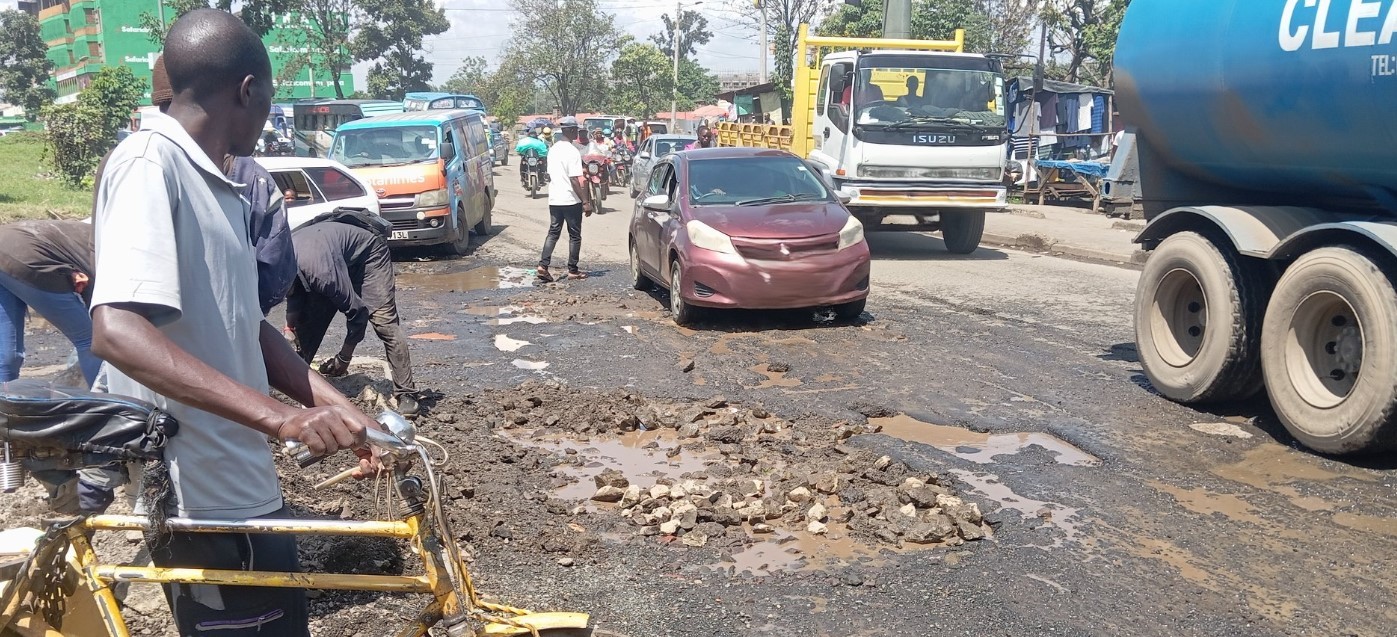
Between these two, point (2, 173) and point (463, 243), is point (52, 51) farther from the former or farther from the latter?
point (463, 243)

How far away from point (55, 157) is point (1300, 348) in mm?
26843

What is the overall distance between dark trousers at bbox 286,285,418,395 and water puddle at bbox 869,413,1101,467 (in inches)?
110

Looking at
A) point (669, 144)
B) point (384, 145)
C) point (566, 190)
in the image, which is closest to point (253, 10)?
point (669, 144)

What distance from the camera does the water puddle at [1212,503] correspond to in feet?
15.2

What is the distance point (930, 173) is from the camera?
13.7m

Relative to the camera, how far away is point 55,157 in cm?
2494

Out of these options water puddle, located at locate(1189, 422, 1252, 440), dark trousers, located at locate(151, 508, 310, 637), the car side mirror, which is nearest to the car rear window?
the car side mirror

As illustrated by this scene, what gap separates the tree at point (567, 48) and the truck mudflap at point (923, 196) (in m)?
47.2

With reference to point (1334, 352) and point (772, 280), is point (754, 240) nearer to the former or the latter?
point (772, 280)

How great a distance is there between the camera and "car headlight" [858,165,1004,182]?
13.6 meters

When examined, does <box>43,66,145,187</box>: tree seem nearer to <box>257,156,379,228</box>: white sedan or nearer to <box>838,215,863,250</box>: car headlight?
<box>257,156,379,228</box>: white sedan

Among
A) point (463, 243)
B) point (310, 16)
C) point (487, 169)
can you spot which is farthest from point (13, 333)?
point (310, 16)

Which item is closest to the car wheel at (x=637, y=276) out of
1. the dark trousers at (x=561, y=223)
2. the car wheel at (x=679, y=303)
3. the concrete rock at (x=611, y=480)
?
the dark trousers at (x=561, y=223)

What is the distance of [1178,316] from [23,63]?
69.8 meters
